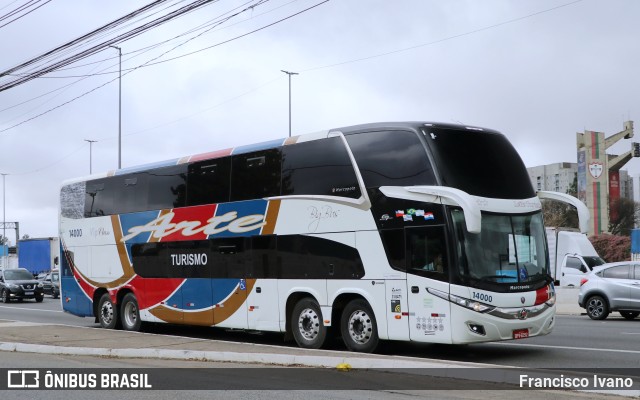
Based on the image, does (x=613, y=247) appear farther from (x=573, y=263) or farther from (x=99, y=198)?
(x=99, y=198)

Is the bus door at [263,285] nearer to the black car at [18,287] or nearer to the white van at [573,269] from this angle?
the white van at [573,269]

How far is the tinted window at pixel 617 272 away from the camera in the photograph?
71.1 feet

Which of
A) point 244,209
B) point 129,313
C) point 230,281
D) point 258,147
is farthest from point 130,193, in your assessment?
point 258,147

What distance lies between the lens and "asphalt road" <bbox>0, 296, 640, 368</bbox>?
43.1 ft

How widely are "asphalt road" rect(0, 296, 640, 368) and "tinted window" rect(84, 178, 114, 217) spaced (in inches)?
134

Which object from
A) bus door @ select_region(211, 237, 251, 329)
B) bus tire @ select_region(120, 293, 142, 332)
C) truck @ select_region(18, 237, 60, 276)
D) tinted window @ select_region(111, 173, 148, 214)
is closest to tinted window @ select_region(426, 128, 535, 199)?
bus door @ select_region(211, 237, 251, 329)

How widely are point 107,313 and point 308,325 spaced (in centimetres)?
799

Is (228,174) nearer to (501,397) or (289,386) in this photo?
(289,386)

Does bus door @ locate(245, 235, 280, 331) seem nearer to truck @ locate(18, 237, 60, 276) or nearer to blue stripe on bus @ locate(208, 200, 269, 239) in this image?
blue stripe on bus @ locate(208, 200, 269, 239)

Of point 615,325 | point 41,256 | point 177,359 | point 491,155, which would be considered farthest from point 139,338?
point 41,256

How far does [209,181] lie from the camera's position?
1747 centimetres

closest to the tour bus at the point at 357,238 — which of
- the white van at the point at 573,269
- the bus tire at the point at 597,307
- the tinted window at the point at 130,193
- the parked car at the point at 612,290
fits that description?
the tinted window at the point at 130,193

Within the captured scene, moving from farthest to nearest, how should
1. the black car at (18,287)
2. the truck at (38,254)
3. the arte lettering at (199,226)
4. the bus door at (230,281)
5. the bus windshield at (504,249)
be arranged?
the truck at (38,254)
the black car at (18,287)
the bus door at (230,281)
the arte lettering at (199,226)
the bus windshield at (504,249)

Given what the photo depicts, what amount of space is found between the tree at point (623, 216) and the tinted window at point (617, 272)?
68739 millimetres
